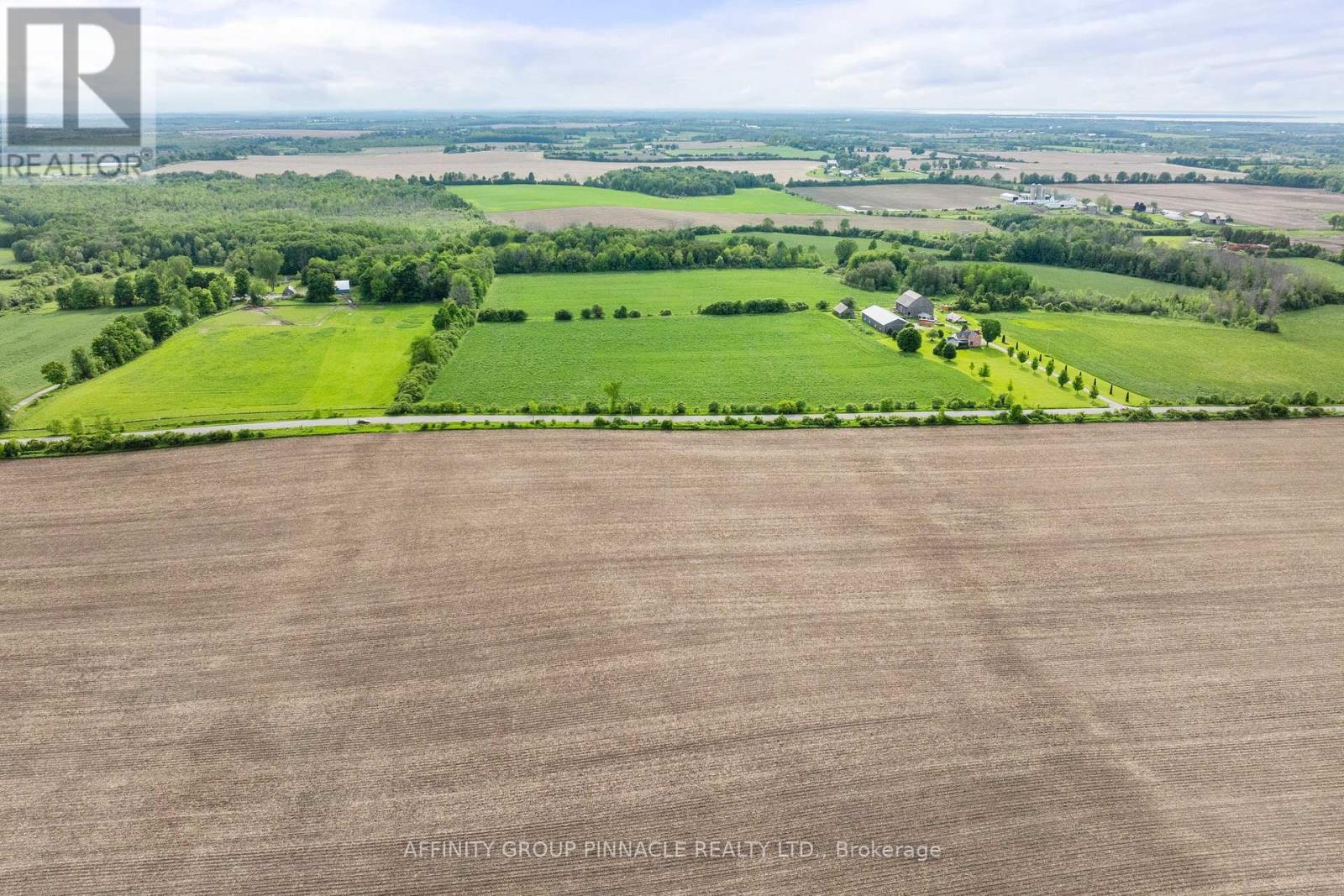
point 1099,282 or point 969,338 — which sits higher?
point 1099,282

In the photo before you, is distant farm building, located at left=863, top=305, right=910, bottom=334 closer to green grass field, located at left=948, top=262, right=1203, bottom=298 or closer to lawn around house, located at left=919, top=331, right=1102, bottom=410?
lawn around house, located at left=919, top=331, right=1102, bottom=410

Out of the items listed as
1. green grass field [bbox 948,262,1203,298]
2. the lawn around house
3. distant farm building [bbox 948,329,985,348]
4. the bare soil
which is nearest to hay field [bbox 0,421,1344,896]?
the lawn around house

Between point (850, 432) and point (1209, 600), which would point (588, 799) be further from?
point (850, 432)

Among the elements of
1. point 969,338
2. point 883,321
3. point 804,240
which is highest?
point 804,240

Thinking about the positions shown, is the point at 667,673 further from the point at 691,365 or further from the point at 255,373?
the point at 255,373

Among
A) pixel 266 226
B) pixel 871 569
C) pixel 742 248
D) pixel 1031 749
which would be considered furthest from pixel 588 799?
pixel 266 226

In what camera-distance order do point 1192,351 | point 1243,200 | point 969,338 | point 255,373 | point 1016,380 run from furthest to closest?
1. point 1243,200
2. point 969,338
3. point 1192,351
4. point 255,373
5. point 1016,380

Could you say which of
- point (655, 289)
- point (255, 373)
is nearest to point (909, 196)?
point (655, 289)
